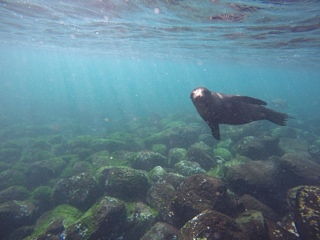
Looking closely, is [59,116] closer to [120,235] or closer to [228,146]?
[228,146]

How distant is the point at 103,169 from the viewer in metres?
10.1

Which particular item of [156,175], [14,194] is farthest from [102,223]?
[14,194]

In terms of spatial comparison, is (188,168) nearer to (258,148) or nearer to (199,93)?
(258,148)

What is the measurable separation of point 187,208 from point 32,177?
10.1 meters

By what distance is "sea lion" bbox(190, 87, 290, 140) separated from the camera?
6035mm

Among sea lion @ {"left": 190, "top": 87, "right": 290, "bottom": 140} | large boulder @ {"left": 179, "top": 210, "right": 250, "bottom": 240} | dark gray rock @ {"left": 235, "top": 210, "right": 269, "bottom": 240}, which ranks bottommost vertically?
dark gray rock @ {"left": 235, "top": 210, "right": 269, "bottom": 240}

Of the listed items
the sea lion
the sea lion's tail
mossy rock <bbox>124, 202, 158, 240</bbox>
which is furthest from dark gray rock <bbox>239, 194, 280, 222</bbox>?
mossy rock <bbox>124, 202, 158, 240</bbox>

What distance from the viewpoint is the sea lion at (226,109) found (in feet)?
19.8

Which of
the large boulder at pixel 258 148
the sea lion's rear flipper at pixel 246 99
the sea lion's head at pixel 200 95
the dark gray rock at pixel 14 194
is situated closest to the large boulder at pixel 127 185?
the sea lion's head at pixel 200 95

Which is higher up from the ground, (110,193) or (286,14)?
(286,14)

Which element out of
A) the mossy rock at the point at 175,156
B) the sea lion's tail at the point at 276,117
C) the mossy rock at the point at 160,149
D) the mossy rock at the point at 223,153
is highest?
the sea lion's tail at the point at 276,117

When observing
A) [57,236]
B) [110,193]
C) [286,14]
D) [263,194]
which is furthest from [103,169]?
[286,14]

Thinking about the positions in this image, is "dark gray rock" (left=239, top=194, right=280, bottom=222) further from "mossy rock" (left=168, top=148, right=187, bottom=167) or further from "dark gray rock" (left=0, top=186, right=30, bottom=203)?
"dark gray rock" (left=0, top=186, right=30, bottom=203)

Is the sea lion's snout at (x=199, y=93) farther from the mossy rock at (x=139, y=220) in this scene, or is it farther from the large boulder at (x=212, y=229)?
the mossy rock at (x=139, y=220)
